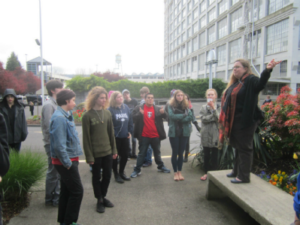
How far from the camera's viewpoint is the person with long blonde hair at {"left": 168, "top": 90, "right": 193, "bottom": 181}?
4316 millimetres

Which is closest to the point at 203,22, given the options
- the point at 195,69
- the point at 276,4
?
the point at 195,69

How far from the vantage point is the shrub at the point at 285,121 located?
11.8 ft

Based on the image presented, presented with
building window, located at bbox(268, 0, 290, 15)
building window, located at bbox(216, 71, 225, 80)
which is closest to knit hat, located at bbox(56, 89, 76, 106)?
building window, located at bbox(268, 0, 290, 15)

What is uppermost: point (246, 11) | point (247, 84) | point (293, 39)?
point (246, 11)

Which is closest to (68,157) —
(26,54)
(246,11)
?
(246,11)

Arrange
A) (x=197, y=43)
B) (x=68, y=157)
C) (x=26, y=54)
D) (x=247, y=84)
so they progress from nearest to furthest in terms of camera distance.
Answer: (x=68, y=157), (x=247, y=84), (x=197, y=43), (x=26, y=54)

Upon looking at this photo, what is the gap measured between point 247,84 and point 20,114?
414 centimetres

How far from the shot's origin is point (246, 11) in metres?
30.4

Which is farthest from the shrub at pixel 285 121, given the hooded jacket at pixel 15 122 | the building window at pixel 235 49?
the building window at pixel 235 49

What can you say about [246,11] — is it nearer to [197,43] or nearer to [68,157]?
[197,43]

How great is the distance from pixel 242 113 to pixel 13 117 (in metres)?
4.10

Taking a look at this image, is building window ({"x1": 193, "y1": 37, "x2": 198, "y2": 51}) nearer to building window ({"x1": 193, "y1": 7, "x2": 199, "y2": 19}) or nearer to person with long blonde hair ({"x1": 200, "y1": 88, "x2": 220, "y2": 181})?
building window ({"x1": 193, "y1": 7, "x2": 199, "y2": 19})

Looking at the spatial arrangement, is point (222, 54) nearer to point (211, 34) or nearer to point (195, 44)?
point (211, 34)

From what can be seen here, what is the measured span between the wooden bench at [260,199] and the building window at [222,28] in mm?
40085
